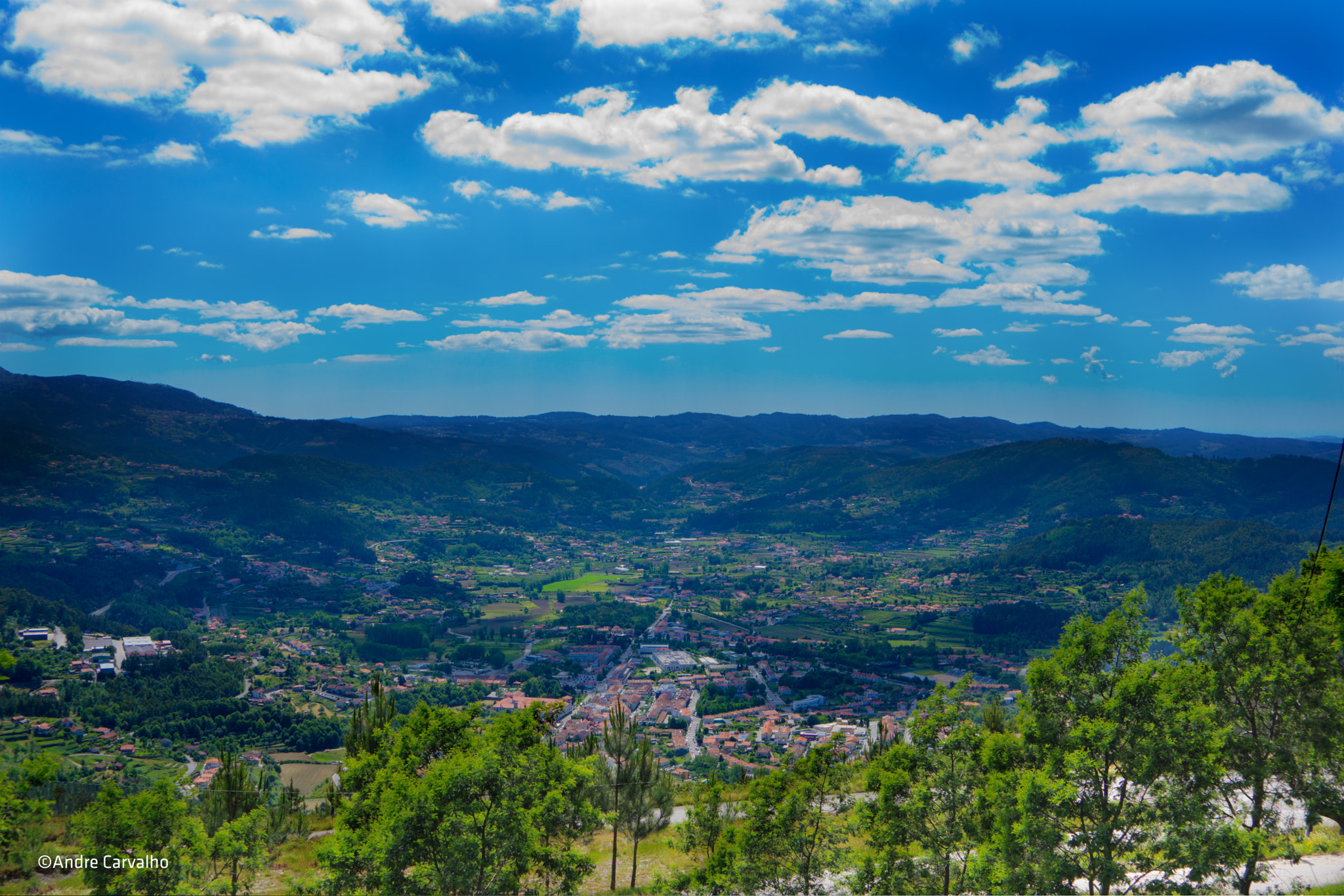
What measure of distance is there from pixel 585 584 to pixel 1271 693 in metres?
122

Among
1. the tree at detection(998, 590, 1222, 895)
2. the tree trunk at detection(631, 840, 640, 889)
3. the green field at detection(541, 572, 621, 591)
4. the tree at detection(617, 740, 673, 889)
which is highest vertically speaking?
the tree at detection(998, 590, 1222, 895)

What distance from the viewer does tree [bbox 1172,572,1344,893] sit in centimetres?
1545

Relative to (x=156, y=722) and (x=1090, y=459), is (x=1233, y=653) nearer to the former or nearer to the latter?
(x=156, y=722)

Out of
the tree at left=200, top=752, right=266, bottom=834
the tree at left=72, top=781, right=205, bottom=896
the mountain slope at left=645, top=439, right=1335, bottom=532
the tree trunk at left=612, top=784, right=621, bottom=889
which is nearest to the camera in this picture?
the tree at left=72, top=781, right=205, bottom=896

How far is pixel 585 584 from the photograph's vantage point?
133750 mm

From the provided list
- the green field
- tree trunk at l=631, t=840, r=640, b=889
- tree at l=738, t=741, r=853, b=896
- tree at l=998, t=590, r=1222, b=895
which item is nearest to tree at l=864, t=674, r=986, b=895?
tree at l=738, t=741, r=853, b=896

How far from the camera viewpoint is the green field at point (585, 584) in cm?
12925

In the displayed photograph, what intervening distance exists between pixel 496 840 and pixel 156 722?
61424 mm

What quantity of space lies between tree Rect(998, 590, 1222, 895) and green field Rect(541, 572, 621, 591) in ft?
383

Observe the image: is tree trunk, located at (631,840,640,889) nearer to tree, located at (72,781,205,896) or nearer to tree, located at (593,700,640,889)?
tree, located at (593,700,640,889)

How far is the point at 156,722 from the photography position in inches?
2410

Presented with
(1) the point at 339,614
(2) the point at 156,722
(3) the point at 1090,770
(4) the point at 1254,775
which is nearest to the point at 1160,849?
(3) the point at 1090,770

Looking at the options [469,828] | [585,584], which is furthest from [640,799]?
[585,584]

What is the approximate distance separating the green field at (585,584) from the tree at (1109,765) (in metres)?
117
